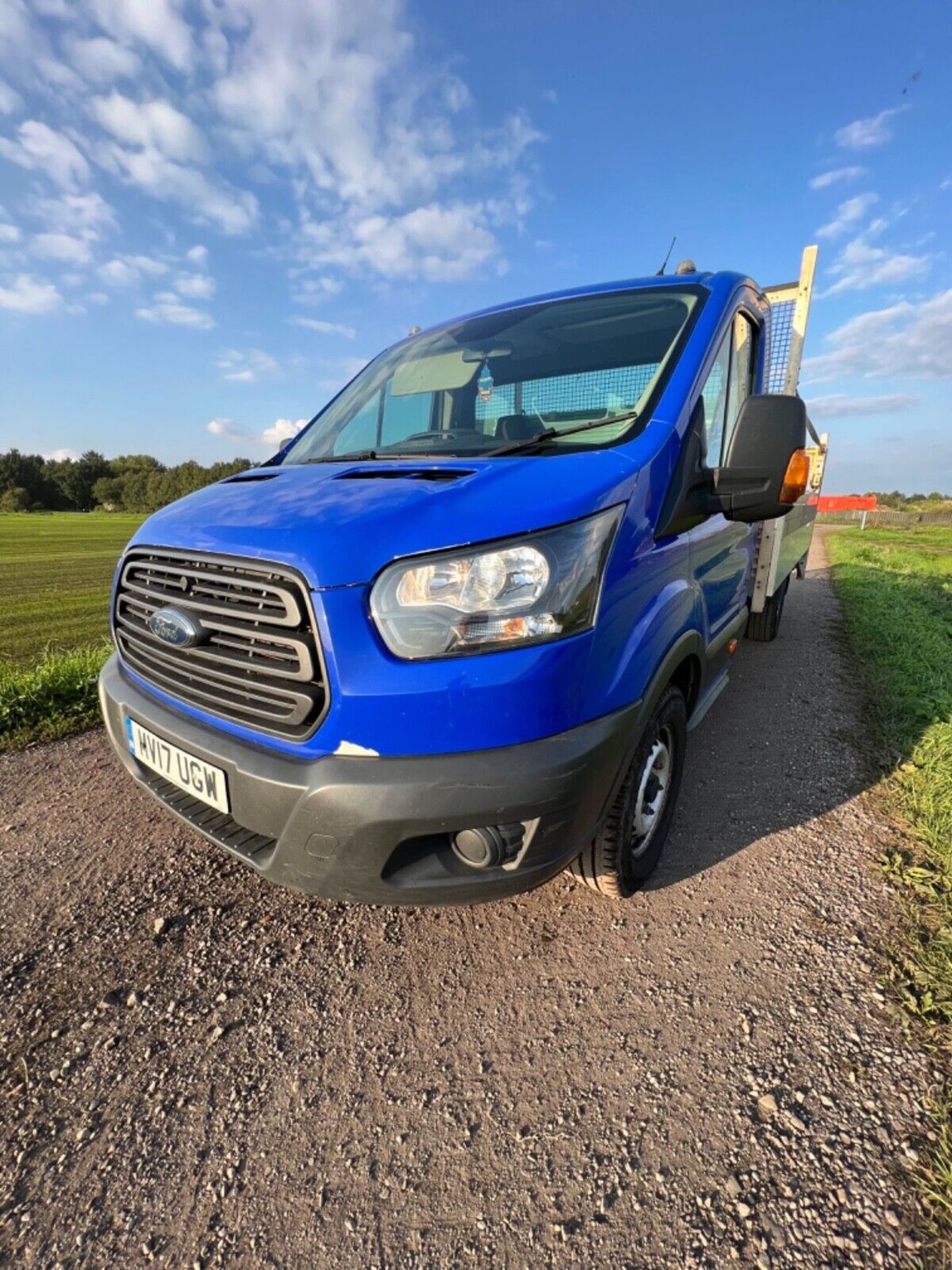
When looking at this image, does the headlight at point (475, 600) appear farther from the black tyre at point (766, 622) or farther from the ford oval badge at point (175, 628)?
the black tyre at point (766, 622)

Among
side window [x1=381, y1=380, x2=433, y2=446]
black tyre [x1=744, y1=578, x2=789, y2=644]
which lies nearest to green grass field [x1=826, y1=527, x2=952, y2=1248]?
black tyre [x1=744, y1=578, x2=789, y2=644]

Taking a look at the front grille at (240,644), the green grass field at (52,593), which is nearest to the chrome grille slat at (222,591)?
the front grille at (240,644)

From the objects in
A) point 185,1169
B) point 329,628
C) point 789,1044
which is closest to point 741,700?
point 789,1044

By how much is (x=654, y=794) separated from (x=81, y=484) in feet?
334

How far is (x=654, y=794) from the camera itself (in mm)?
2299

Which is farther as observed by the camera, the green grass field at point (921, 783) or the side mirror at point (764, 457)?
the side mirror at point (764, 457)

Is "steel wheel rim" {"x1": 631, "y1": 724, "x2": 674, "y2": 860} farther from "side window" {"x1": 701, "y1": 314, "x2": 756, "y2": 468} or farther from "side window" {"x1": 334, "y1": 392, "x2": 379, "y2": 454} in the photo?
"side window" {"x1": 334, "y1": 392, "x2": 379, "y2": 454}

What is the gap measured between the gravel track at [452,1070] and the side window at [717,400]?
1656 millimetres

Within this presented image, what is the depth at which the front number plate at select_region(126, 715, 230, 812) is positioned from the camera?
169 cm

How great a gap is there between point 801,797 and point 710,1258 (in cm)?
215

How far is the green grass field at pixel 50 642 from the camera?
151 inches

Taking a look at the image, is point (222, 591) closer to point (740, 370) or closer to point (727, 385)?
point (727, 385)

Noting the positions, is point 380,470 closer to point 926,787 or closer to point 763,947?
point 763,947

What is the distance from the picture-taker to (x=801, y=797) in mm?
2988
